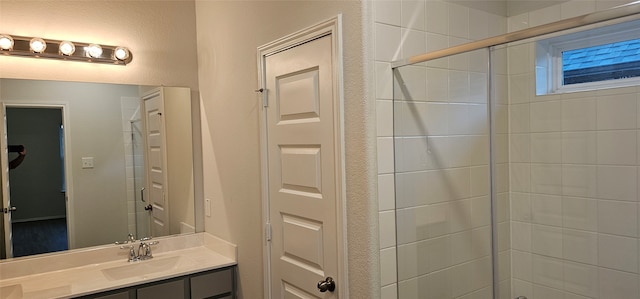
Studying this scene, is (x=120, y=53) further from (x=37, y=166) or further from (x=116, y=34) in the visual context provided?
(x=37, y=166)

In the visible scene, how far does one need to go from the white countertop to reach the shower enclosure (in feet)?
4.79

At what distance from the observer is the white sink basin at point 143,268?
2699 millimetres

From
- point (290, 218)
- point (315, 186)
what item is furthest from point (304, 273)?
point (315, 186)

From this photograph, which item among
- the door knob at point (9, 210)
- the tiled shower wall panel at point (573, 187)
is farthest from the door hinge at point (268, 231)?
the door knob at point (9, 210)

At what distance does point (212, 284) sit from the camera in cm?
277

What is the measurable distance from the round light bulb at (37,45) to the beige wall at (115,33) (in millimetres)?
82

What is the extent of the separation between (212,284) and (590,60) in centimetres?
249

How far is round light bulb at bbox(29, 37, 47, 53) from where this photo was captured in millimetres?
2574

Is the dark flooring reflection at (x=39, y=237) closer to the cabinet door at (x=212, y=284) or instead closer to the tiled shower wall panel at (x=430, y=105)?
the cabinet door at (x=212, y=284)

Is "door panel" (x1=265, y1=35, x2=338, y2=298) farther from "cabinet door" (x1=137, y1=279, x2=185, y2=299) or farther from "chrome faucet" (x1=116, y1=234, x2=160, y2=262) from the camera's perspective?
"chrome faucet" (x1=116, y1=234, x2=160, y2=262)

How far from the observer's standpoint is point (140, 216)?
2963 mm

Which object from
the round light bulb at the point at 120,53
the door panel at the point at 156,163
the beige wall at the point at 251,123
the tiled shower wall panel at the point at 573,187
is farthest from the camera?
the door panel at the point at 156,163

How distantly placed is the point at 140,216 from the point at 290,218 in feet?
4.33

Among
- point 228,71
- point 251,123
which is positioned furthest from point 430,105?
point 228,71
